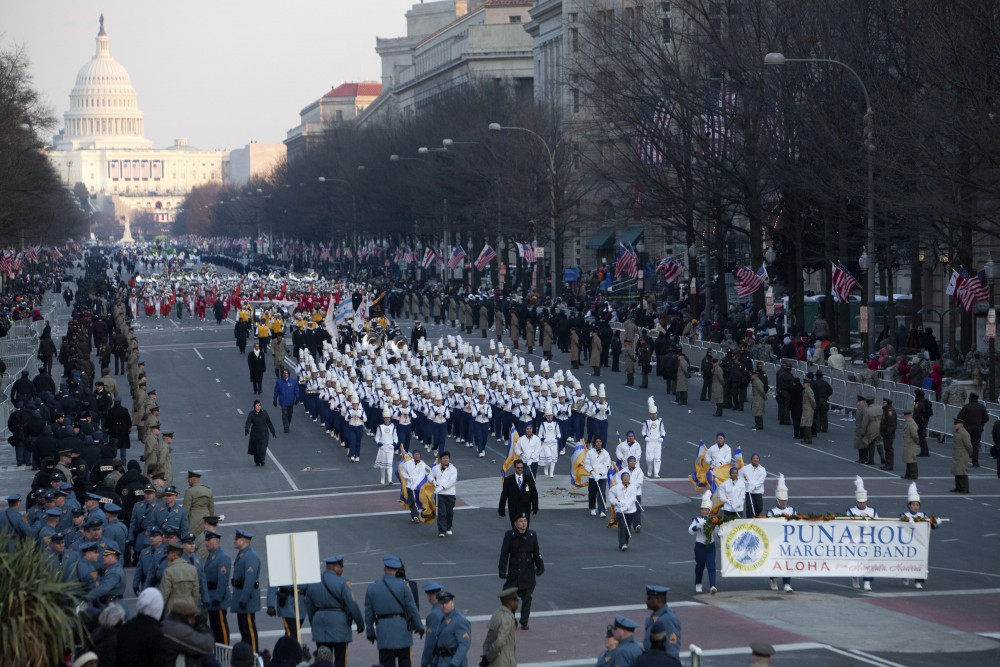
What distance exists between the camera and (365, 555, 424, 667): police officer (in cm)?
1552

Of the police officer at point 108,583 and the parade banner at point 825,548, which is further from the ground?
the police officer at point 108,583

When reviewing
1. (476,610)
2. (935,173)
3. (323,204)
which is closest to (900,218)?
(935,173)

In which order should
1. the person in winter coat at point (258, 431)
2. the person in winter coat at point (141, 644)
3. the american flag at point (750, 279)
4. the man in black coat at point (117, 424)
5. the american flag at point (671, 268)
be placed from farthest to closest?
the american flag at point (671, 268) < the american flag at point (750, 279) < the man in black coat at point (117, 424) < the person in winter coat at point (258, 431) < the person in winter coat at point (141, 644)

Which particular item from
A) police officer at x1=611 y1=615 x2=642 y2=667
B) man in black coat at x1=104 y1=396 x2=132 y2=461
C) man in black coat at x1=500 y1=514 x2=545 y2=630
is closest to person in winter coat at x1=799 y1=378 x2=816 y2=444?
man in black coat at x1=104 y1=396 x2=132 y2=461

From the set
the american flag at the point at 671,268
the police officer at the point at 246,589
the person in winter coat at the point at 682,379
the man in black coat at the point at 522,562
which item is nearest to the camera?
the police officer at the point at 246,589

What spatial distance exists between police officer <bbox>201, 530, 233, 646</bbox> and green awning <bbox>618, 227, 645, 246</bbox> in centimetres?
6318

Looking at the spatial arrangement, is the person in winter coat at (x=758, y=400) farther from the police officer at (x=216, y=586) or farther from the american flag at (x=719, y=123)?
the police officer at (x=216, y=586)

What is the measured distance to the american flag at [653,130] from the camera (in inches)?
2074

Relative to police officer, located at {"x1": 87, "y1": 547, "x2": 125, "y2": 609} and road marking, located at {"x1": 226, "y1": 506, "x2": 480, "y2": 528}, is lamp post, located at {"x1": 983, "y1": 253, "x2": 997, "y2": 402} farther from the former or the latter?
police officer, located at {"x1": 87, "y1": 547, "x2": 125, "y2": 609}

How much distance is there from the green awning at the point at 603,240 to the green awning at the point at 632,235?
2124 millimetres

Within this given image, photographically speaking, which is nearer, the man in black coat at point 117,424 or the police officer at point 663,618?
the police officer at point 663,618

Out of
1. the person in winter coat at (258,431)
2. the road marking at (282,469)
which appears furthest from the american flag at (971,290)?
the person in winter coat at (258,431)

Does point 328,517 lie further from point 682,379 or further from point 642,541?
point 682,379

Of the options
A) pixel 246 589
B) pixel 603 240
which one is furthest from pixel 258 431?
pixel 603 240
